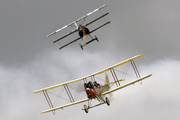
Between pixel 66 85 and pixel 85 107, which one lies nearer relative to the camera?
pixel 85 107

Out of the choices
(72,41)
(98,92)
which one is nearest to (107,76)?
(72,41)

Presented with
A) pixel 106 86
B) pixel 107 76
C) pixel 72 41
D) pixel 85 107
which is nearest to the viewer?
pixel 85 107

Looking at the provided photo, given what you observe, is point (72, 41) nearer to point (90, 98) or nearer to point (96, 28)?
point (96, 28)

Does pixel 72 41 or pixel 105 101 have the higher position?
pixel 72 41

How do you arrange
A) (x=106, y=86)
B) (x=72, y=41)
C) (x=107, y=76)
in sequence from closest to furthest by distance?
(x=106, y=86) → (x=72, y=41) → (x=107, y=76)

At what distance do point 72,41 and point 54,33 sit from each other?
3.62 metres

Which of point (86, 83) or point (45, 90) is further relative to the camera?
point (45, 90)

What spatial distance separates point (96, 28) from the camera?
59.8 m

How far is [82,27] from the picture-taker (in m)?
58.7

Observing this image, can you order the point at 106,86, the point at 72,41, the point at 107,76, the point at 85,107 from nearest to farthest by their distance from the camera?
the point at 85,107, the point at 106,86, the point at 72,41, the point at 107,76

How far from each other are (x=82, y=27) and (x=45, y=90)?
11.2m

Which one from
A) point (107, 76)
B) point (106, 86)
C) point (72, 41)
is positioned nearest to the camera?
point (106, 86)

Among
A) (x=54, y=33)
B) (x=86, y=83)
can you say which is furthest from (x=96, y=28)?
(x=86, y=83)

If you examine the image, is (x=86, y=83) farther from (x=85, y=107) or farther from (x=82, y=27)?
(x=82, y=27)
